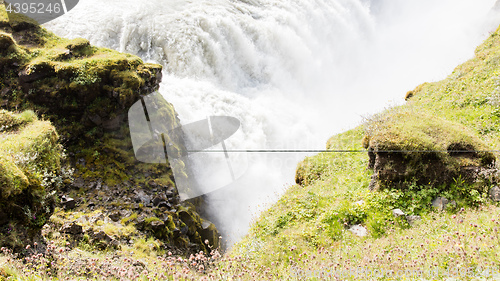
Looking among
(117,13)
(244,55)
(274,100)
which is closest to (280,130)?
(274,100)

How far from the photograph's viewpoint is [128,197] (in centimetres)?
714

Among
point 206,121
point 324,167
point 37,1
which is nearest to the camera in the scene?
point 324,167

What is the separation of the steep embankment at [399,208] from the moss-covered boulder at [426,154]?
0.02 metres

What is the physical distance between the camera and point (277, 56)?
76.3 feet

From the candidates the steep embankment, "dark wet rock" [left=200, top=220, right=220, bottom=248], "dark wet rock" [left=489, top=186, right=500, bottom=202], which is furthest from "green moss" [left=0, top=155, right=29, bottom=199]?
"dark wet rock" [left=489, top=186, right=500, bottom=202]

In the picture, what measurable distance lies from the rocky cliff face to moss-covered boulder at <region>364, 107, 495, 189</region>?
17.3 feet

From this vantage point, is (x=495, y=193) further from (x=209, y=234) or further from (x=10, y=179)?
(x=10, y=179)

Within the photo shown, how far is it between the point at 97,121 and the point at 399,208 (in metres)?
8.43

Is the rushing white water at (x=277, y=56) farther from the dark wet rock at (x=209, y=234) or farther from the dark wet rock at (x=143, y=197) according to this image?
the dark wet rock at (x=143, y=197)

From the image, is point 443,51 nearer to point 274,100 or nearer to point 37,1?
point 274,100

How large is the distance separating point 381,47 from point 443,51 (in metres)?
6.71

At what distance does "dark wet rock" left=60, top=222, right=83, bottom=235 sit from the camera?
499 centimetres

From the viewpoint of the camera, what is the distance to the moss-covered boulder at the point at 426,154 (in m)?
4.98

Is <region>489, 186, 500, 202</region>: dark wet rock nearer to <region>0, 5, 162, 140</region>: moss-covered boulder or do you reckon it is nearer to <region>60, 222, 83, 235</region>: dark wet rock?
<region>60, 222, 83, 235</region>: dark wet rock
